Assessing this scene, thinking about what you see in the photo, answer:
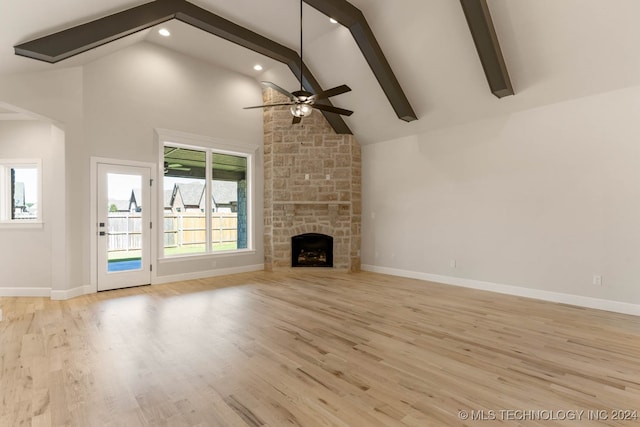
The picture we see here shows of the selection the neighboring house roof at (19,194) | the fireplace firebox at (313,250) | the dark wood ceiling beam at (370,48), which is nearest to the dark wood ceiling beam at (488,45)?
the dark wood ceiling beam at (370,48)

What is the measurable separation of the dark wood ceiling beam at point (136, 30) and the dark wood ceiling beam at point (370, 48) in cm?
140

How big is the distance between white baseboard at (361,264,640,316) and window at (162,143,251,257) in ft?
11.9

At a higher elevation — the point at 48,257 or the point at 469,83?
the point at 469,83

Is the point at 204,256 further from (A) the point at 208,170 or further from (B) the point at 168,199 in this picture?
(A) the point at 208,170

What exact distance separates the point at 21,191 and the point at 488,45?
Answer: 24.3ft

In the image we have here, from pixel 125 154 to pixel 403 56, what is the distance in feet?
16.3

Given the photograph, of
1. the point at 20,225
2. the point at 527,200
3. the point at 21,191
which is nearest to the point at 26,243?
the point at 20,225

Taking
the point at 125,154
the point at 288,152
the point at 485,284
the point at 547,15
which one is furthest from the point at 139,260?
the point at 547,15

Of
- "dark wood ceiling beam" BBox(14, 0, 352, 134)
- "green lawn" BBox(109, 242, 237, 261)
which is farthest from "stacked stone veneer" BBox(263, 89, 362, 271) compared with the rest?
"dark wood ceiling beam" BBox(14, 0, 352, 134)

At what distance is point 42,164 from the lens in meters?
4.96

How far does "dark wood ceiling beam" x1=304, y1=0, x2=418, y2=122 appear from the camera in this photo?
4336 millimetres

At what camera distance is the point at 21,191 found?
5000mm

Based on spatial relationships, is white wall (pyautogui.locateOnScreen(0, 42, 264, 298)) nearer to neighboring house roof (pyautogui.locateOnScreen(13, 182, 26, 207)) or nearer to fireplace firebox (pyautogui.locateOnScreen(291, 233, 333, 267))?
neighboring house roof (pyautogui.locateOnScreen(13, 182, 26, 207))

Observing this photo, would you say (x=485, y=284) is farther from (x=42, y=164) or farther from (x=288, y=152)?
(x=42, y=164)
